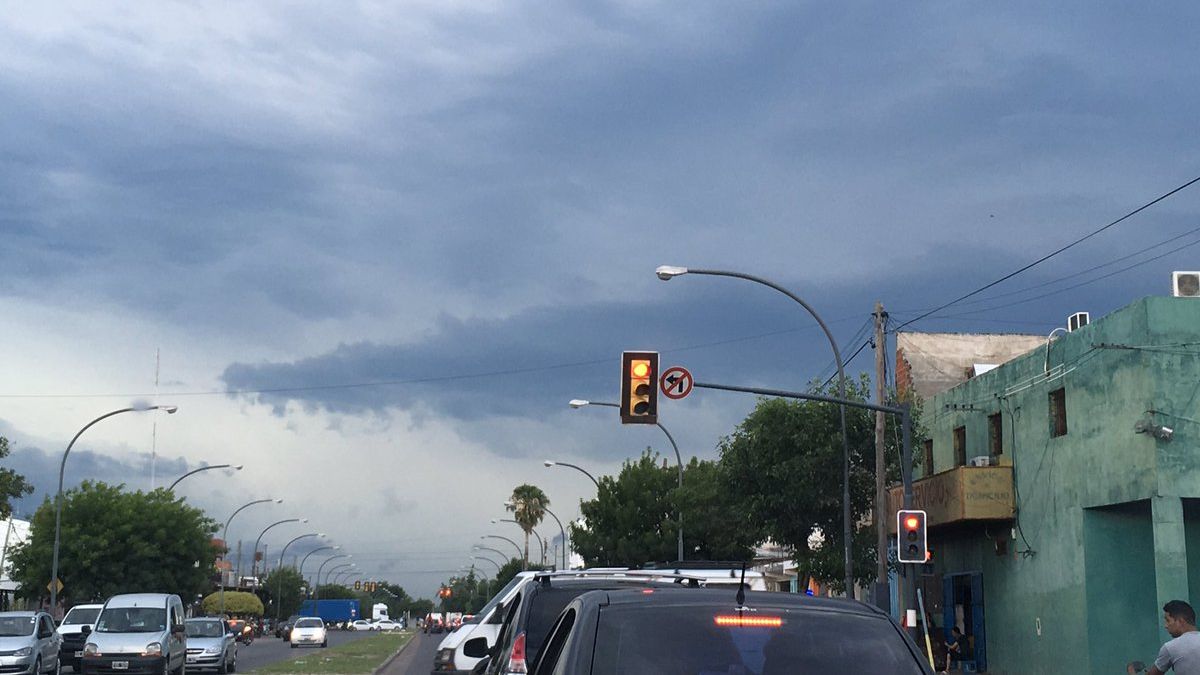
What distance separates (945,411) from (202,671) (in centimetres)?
2129

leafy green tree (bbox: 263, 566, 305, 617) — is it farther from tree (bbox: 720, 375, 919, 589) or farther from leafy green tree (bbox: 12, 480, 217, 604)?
tree (bbox: 720, 375, 919, 589)

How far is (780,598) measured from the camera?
6172mm

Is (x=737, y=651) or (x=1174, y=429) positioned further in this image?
(x=1174, y=429)

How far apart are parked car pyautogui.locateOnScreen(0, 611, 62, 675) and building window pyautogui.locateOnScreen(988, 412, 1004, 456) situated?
75.5ft

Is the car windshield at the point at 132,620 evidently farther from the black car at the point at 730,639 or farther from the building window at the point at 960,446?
the black car at the point at 730,639

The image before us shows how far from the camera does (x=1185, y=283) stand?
27.8 metres

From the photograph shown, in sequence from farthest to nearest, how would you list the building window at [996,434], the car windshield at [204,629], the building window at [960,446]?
the building window at [960,446], the car windshield at [204,629], the building window at [996,434]

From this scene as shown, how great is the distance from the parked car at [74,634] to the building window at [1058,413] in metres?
22.6

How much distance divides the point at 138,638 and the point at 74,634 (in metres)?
8.38

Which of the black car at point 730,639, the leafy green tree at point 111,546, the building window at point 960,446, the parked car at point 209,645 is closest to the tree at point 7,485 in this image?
the leafy green tree at point 111,546

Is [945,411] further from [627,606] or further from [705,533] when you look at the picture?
[627,606]

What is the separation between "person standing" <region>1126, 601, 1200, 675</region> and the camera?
1131 centimetres

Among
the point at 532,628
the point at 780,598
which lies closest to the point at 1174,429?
the point at 532,628

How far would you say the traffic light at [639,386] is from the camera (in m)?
23.5
